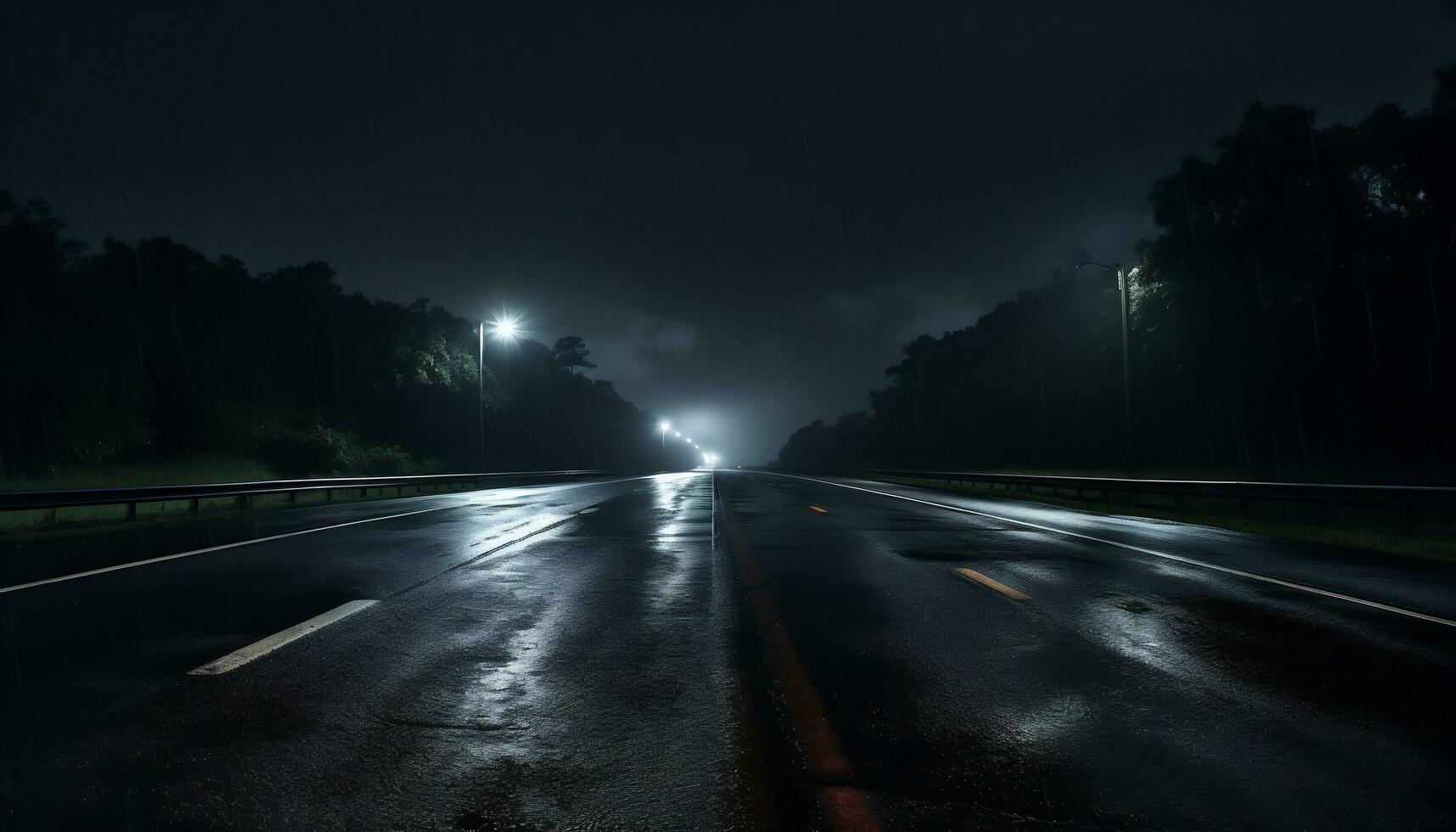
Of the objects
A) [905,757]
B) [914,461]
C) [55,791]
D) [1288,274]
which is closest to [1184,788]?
[905,757]

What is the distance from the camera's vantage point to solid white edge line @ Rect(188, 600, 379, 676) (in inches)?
189

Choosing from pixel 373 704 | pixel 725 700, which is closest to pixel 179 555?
pixel 373 704

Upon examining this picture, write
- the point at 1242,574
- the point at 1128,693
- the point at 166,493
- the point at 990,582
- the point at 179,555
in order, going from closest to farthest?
the point at 1128,693, the point at 990,582, the point at 1242,574, the point at 179,555, the point at 166,493

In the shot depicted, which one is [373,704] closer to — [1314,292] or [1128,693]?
[1128,693]

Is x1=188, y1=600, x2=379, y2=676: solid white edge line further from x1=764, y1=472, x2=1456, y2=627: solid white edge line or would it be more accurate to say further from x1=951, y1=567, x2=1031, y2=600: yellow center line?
x1=764, y1=472, x2=1456, y2=627: solid white edge line

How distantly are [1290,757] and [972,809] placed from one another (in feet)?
5.54

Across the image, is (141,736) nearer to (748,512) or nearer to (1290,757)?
(1290,757)

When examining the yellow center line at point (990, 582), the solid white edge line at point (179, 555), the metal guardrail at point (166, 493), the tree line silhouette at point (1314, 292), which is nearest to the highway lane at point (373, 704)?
the solid white edge line at point (179, 555)

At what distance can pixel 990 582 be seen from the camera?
8227mm

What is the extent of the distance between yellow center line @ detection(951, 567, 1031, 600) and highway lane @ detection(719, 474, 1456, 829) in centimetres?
6

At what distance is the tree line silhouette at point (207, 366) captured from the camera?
1126 inches

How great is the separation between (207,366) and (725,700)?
4601 centimetres

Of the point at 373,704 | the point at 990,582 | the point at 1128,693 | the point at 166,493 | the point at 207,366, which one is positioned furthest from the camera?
the point at 207,366

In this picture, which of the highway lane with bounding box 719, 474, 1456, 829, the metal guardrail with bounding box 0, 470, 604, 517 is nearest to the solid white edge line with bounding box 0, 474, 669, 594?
the metal guardrail with bounding box 0, 470, 604, 517
